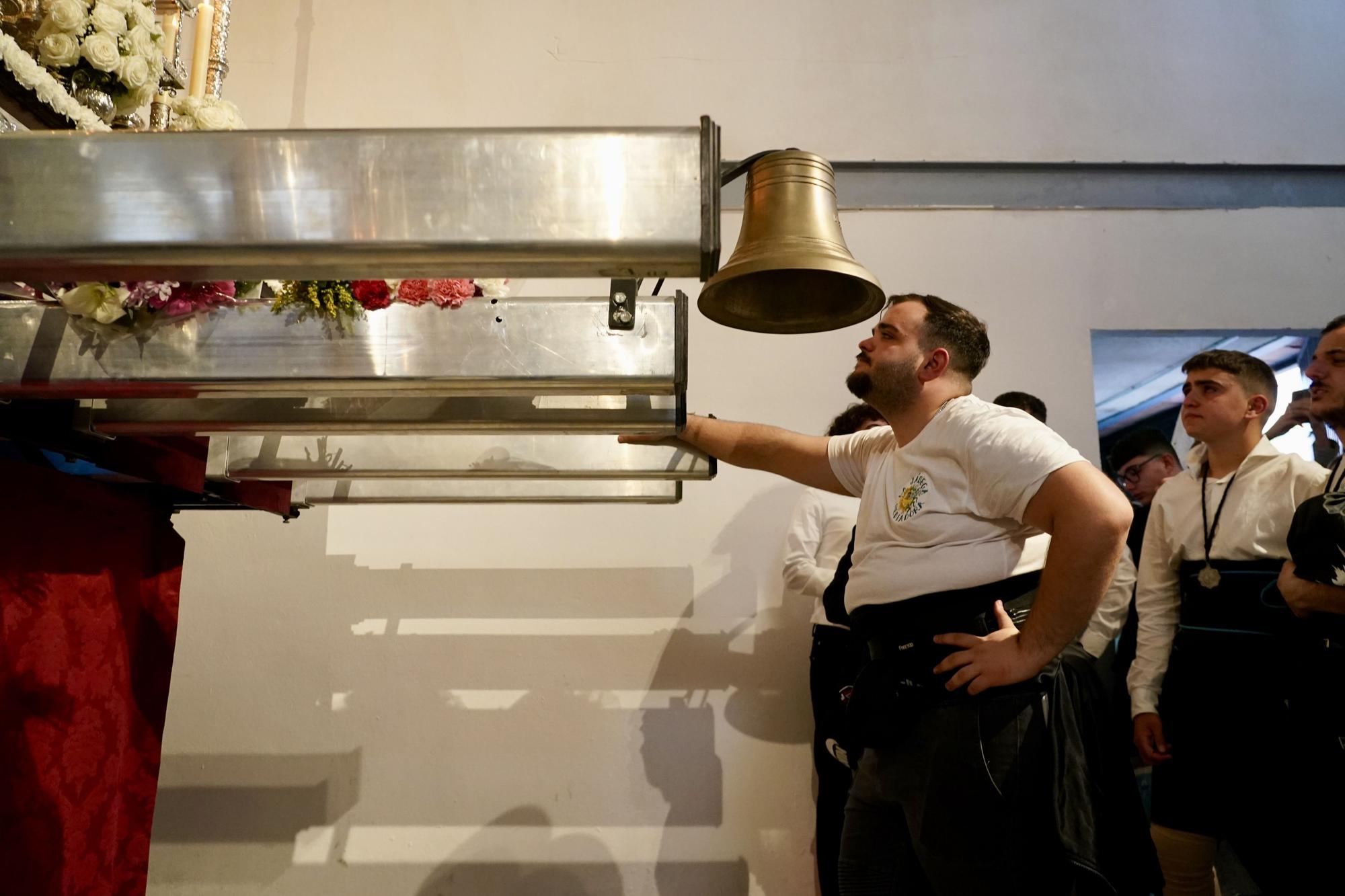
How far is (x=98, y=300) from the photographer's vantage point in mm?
1128

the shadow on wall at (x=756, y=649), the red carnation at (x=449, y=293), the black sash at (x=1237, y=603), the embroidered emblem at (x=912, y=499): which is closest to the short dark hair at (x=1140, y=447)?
the black sash at (x=1237, y=603)

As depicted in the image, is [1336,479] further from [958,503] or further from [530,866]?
[530,866]

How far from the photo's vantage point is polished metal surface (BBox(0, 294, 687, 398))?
114 cm

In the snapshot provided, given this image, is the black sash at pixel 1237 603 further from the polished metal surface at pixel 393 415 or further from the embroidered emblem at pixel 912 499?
the polished metal surface at pixel 393 415

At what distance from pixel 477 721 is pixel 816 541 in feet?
4.14

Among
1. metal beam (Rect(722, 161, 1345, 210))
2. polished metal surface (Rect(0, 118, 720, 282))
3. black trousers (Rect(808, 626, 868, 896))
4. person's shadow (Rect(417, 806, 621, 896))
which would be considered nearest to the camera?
polished metal surface (Rect(0, 118, 720, 282))

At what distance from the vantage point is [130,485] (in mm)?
1720

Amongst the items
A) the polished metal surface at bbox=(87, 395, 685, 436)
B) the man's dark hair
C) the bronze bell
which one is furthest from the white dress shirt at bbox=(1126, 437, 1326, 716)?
Answer: the polished metal surface at bbox=(87, 395, 685, 436)

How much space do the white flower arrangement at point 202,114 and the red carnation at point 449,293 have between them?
748mm

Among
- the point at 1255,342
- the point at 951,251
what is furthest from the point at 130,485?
the point at 1255,342

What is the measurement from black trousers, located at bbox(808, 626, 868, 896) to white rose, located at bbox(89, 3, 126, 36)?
220 cm

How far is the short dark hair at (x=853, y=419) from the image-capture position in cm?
288

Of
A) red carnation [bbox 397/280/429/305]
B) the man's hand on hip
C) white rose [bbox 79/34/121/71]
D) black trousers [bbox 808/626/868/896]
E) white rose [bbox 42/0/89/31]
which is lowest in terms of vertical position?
black trousers [bbox 808/626/868/896]

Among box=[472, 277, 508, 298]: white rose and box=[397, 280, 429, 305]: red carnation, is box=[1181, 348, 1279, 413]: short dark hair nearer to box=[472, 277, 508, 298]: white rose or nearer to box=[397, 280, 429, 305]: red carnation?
box=[472, 277, 508, 298]: white rose
